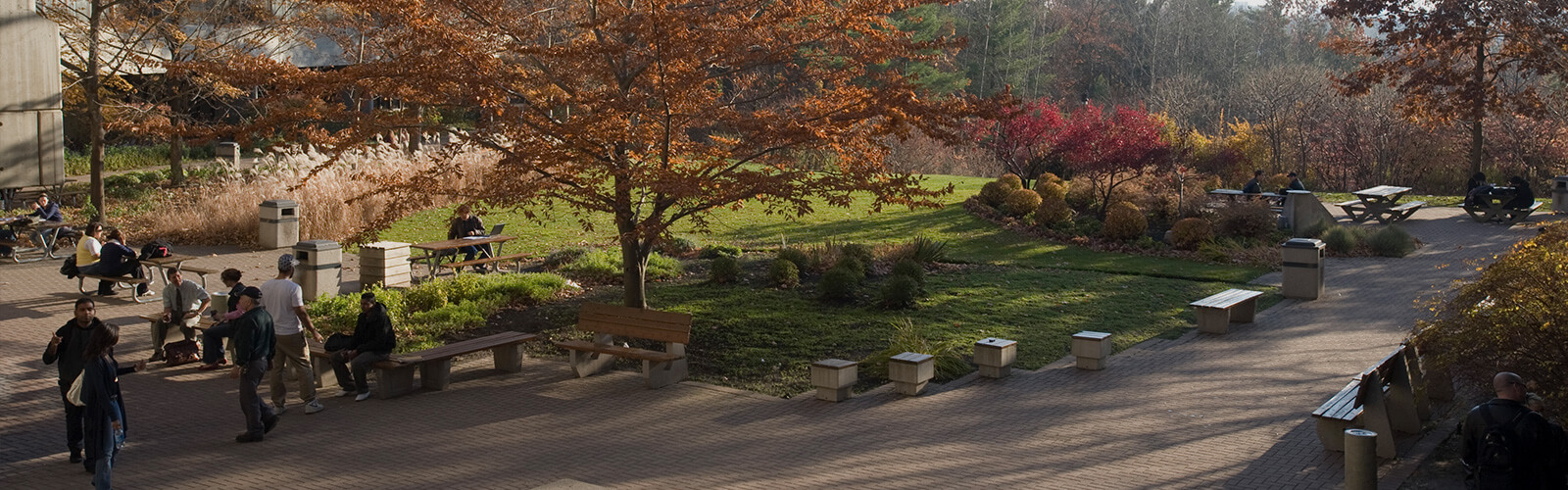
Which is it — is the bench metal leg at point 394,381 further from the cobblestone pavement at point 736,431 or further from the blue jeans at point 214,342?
the blue jeans at point 214,342

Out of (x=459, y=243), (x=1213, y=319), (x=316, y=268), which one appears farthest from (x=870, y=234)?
(x=316, y=268)

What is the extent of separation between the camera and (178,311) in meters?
12.1

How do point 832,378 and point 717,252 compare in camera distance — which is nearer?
point 832,378

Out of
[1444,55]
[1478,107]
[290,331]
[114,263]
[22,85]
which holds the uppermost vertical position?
[1444,55]

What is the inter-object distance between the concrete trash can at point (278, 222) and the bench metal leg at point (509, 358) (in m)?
9.92

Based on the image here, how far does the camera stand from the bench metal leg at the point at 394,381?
10750 mm

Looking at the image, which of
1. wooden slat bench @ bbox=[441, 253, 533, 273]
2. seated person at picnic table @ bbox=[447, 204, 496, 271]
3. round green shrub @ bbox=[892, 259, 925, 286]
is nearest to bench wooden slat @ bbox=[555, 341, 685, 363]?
round green shrub @ bbox=[892, 259, 925, 286]

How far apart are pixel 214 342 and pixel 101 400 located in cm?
351

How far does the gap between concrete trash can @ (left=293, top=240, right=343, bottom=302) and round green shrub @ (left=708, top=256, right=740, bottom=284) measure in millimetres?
5019

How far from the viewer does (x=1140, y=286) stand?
1705 cm

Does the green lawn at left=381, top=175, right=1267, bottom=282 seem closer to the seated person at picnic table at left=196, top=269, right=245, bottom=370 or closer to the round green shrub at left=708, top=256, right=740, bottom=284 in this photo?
the round green shrub at left=708, top=256, right=740, bottom=284

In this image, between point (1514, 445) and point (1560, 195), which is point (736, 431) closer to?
point (1514, 445)

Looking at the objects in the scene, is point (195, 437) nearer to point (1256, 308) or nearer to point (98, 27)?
point (1256, 308)

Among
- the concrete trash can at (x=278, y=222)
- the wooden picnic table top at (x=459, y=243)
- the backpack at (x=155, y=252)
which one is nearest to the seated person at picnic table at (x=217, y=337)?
the backpack at (x=155, y=252)
